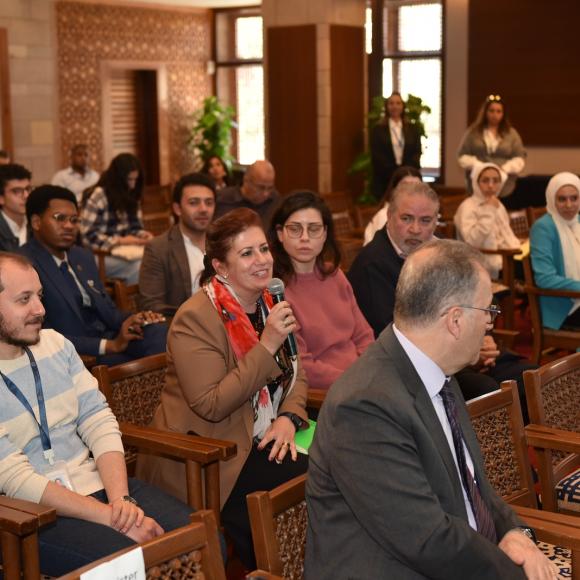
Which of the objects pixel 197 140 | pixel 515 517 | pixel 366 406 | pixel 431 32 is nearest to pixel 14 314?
pixel 366 406

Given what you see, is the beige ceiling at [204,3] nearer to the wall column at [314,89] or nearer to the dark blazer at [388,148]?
the wall column at [314,89]

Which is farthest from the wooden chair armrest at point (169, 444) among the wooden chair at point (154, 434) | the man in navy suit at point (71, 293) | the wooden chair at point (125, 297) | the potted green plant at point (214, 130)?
the potted green plant at point (214, 130)

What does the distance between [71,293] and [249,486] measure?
160cm

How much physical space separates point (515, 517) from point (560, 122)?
10.3 m

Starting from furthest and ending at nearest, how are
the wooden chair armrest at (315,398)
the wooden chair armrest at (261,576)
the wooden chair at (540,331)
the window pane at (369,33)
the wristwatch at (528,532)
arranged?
the window pane at (369,33), the wooden chair at (540,331), the wooden chair armrest at (315,398), the wristwatch at (528,532), the wooden chair armrest at (261,576)

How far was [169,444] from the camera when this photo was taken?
9.75 feet

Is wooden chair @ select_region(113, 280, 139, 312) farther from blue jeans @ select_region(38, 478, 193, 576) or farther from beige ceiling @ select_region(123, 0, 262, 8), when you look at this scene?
beige ceiling @ select_region(123, 0, 262, 8)

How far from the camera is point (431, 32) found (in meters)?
13.1

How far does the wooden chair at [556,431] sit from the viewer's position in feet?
9.66

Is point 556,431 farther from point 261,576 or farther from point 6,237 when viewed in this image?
point 6,237

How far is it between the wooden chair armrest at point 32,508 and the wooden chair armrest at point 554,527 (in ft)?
3.79

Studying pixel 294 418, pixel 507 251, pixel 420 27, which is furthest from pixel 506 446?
pixel 420 27

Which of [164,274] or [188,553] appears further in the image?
[164,274]

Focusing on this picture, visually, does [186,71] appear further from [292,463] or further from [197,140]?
[292,463]
